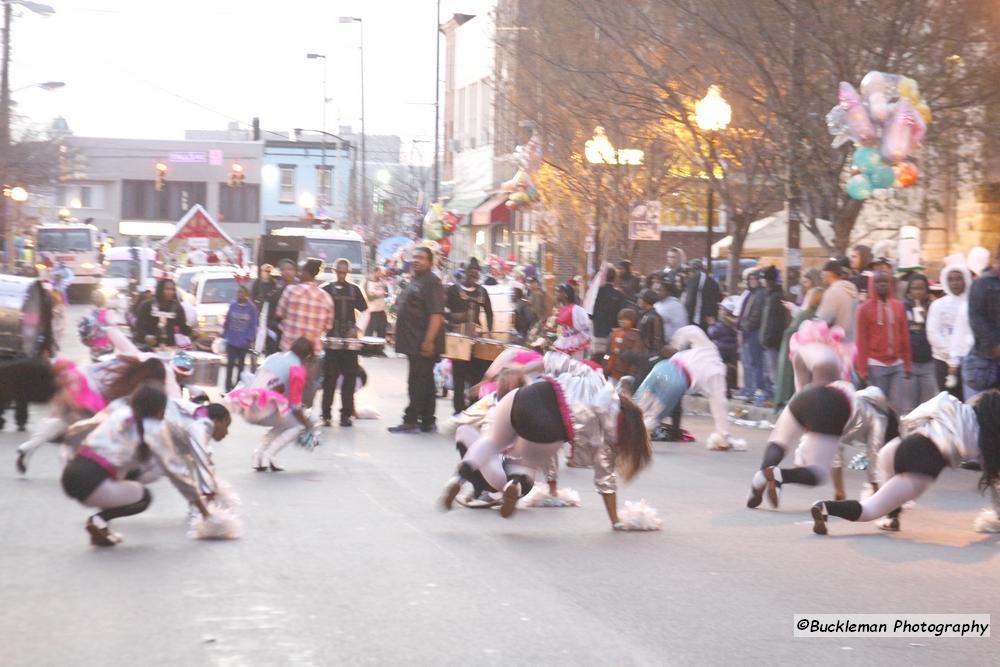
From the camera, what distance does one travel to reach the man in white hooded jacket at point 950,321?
1523 centimetres

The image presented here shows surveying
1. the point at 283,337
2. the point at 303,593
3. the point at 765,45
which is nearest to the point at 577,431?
the point at 303,593

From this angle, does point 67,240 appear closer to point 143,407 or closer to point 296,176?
point 296,176

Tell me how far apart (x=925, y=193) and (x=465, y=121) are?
3914 centimetres

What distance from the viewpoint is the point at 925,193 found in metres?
28.7

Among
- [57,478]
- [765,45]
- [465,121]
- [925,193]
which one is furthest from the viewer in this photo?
[465,121]

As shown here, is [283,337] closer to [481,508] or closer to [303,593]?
[481,508]

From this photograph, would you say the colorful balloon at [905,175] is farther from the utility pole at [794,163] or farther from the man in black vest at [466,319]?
the man in black vest at [466,319]

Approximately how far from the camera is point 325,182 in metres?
92.8

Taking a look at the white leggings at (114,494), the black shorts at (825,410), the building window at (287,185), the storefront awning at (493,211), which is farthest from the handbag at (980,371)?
the building window at (287,185)

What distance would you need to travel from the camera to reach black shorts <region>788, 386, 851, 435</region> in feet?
36.2

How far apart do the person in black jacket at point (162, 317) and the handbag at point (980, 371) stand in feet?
30.2

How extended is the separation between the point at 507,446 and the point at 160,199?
7870cm

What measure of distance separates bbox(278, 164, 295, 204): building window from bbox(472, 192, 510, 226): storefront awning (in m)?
37.7

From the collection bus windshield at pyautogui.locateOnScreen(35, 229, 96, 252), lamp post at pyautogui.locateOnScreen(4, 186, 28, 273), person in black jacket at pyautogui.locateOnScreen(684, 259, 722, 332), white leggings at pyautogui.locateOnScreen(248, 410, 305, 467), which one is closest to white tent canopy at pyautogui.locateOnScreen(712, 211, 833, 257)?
person in black jacket at pyautogui.locateOnScreen(684, 259, 722, 332)
